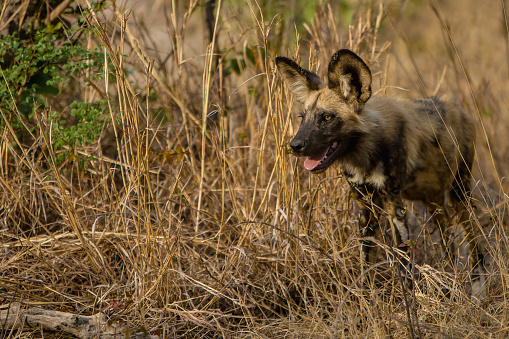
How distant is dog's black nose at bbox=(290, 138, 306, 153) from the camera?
2.81 metres

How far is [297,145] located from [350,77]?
19.9 inches

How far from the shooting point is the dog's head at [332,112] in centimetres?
285

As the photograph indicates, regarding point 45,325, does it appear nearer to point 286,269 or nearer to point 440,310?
point 286,269

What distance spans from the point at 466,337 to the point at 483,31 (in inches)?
328

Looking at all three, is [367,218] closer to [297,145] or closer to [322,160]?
[322,160]

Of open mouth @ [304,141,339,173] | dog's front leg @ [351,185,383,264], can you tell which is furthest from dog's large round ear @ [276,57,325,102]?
dog's front leg @ [351,185,383,264]

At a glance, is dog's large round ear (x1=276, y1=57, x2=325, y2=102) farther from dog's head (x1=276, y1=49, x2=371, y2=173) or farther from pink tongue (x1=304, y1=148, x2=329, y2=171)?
pink tongue (x1=304, y1=148, x2=329, y2=171)

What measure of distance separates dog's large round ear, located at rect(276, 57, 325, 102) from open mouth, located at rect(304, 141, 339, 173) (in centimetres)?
39

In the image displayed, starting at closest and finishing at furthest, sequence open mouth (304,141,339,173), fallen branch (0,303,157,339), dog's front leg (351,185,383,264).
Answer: fallen branch (0,303,157,339) < open mouth (304,141,339,173) < dog's front leg (351,185,383,264)

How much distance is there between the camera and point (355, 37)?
387 cm

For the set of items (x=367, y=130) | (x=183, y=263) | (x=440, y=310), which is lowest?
(x=183, y=263)

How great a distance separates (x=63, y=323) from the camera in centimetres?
261

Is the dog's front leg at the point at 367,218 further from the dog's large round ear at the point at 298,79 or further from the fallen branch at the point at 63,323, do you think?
the fallen branch at the point at 63,323

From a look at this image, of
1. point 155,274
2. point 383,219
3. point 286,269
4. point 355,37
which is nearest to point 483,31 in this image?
point 355,37
